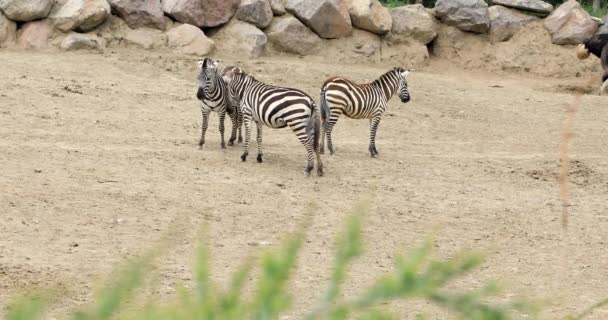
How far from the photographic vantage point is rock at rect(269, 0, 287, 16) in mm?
15453

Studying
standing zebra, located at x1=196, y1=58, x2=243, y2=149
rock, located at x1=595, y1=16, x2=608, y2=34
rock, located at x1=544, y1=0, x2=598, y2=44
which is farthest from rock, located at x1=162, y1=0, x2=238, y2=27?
rock, located at x1=595, y1=16, x2=608, y2=34

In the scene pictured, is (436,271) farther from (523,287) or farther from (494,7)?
(494,7)

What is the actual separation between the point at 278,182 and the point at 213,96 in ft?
5.31

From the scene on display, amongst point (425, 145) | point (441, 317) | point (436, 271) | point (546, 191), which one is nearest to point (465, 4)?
point (425, 145)

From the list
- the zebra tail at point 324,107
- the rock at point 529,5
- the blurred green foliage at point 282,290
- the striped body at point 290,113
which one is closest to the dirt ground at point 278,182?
the striped body at point 290,113

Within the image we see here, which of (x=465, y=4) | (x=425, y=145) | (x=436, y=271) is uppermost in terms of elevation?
(x=436, y=271)

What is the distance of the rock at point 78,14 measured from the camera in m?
14.0

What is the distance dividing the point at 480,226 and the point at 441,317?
2748 millimetres

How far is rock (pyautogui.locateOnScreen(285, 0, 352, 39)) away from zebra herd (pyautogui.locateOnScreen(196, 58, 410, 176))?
3.60 meters

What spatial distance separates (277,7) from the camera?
15.5 m

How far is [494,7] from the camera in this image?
54.3 ft

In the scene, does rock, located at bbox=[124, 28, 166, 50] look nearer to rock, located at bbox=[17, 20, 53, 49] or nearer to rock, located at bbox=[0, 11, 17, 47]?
rock, located at bbox=[17, 20, 53, 49]

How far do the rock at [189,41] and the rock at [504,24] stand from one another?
426 centimetres

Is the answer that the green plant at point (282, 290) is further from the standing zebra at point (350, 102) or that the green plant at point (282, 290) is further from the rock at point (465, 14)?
the rock at point (465, 14)
